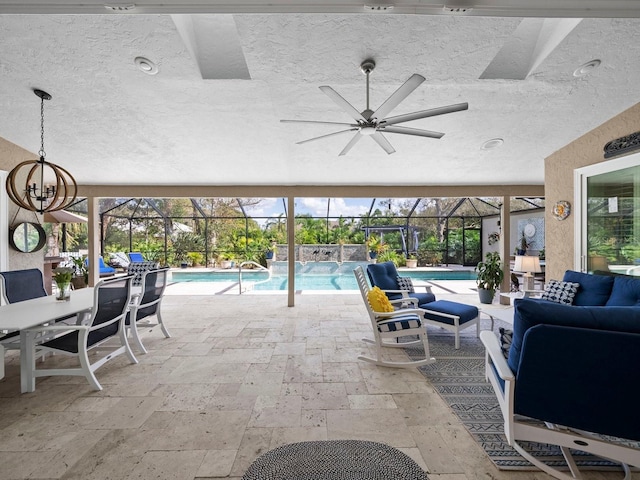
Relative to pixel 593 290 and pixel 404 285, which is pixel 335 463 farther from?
pixel 593 290

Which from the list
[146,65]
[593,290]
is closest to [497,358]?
[593,290]

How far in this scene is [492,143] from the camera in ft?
14.1

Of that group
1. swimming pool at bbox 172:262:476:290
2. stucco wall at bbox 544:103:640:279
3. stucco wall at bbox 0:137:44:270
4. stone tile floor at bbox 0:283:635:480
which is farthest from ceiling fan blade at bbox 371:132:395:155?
swimming pool at bbox 172:262:476:290

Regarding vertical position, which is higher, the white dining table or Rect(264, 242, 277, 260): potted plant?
Rect(264, 242, 277, 260): potted plant

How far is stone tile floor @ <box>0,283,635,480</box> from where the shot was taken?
1.73 metres

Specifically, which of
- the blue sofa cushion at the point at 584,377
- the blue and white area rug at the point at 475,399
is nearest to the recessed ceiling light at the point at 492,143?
the blue and white area rug at the point at 475,399

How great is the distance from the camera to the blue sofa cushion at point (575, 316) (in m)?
1.42

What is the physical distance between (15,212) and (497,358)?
6206mm

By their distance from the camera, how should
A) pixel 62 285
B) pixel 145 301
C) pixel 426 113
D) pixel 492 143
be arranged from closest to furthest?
pixel 426 113 < pixel 62 285 < pixel 145 301 < pixel 492 143

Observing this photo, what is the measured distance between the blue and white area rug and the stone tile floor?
0.27ft

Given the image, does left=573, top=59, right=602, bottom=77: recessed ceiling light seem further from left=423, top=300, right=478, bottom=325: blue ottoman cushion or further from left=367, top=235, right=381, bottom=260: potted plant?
left=367, top=235, right=381, bottom=260: potted plant

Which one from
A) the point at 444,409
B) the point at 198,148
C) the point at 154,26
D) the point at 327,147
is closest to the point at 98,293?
the point at 154,26

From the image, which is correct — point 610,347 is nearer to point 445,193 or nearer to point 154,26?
point 154,26

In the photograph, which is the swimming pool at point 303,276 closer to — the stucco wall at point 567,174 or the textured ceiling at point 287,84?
the textured ceiling at point 287,84
